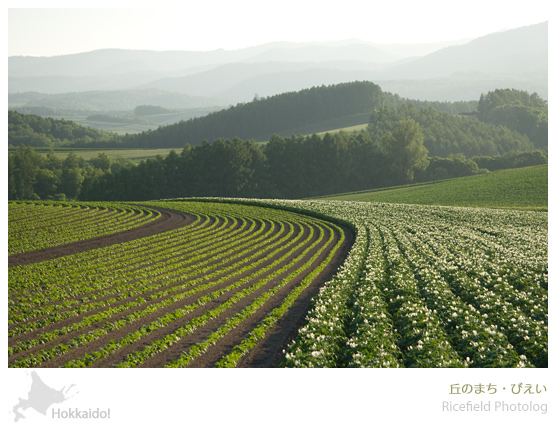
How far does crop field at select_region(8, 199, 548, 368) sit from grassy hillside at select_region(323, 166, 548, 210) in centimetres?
3102

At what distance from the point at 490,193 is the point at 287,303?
6467 cm

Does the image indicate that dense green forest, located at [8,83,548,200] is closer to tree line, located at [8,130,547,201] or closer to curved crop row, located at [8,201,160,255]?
tree line, located at [8,130,547,201]

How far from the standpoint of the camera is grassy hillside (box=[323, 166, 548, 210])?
6862cm

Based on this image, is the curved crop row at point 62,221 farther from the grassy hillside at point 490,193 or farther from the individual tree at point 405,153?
the individual tree at point 405,153

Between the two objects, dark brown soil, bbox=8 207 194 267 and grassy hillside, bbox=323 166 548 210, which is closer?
dark brown soil, bbox=8 207 194 267

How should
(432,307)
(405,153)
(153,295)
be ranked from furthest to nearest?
(405,153) < (153,295) < (432,307)

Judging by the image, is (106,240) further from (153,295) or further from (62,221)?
(153,295)

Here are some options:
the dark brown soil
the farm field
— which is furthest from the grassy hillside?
the farm field

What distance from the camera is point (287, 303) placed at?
71.2ft

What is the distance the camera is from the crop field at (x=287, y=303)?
15.4 metres

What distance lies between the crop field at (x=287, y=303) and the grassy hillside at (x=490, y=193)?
31.0 metres
